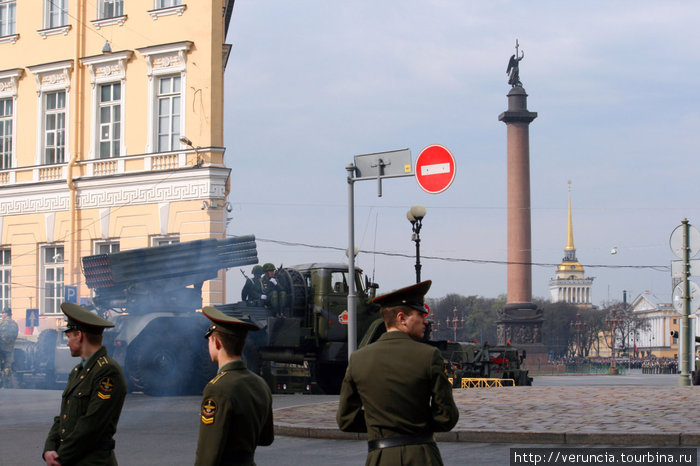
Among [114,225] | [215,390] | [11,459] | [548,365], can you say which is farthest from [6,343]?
[548,365]

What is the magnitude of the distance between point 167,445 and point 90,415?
6.99m

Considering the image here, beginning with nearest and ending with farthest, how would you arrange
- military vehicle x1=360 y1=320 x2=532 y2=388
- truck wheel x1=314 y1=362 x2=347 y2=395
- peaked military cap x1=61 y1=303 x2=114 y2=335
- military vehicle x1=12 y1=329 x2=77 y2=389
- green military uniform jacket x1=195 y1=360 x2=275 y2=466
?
green military uniform jacket x1=195 y1=360 x2=275 y2=466 < peaked military cap x1=61 y1=303 x2=114 y2=335 < military vehicle x1=12 y1=329 x2=77 y2=389 < truck wheel x1=314 y1=362 x2=347 y2=395 < military vehicle x1=360 y1=320 x2=532 y2=388

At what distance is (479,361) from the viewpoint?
84.6 ft

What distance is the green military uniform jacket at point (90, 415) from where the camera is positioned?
5.27 meters

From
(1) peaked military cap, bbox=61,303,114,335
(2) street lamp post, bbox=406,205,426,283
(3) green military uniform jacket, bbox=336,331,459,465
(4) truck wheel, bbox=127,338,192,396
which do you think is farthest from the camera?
(2) street lamp post, bbox=406,205,426,283

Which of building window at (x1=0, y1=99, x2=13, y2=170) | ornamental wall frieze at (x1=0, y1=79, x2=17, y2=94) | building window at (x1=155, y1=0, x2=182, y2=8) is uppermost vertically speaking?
building window at (x1=155, y1=0, x2=182, y2=8)

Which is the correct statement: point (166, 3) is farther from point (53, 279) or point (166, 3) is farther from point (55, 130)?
point (53, 279)

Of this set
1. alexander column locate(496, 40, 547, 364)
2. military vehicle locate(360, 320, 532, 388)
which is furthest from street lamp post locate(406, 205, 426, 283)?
alexander column locate(496, 40, 547, 364)

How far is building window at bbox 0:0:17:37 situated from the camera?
31781mm

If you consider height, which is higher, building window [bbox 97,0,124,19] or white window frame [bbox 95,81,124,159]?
building window [bbox 97,0,124,19]

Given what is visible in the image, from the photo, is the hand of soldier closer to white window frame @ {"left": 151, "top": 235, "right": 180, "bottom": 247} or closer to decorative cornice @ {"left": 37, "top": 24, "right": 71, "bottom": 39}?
white window frame @ {"left": 151, "top": 235, "right": 180, "bottom": 247}

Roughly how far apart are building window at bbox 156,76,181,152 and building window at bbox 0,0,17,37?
6.30 metres

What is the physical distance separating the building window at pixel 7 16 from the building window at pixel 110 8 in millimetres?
3425

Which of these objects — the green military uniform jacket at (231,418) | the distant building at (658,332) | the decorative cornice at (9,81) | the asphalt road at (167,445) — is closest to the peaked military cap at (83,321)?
the green military uniform jacket at (231,418)
